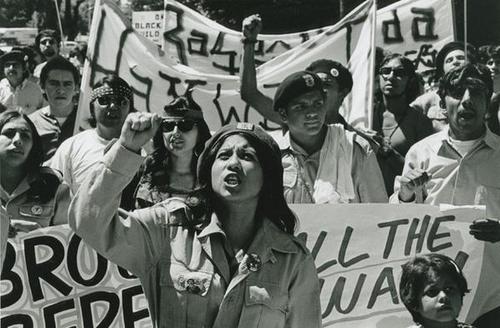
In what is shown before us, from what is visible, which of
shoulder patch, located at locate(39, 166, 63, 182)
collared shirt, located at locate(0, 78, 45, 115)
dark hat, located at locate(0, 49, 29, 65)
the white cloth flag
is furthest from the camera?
dark hat, located at locate(0, 49, 29, 65)

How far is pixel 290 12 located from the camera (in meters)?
22.2

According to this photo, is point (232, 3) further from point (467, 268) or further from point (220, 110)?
point (467, 268)

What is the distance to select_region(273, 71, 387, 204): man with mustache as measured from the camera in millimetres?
4734

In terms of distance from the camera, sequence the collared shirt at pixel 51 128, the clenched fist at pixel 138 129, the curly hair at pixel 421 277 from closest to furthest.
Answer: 1. the clenched fist at pixel 138 129
2. the curly hair at pixel 421 277
3. the collared shirt at pixel 51 128

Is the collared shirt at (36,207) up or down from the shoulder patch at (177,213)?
down

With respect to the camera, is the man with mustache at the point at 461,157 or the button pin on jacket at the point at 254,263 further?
the man with mustache at the point at 461,157

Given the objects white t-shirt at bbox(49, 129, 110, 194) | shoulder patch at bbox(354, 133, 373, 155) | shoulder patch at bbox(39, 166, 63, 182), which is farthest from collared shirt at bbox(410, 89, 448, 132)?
shoulder patch at bbox(39, 166, 63, 182)

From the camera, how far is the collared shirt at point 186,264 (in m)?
2.66

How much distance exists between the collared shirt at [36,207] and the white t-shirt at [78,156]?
2.34 ft

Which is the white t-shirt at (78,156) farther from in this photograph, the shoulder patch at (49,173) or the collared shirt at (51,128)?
the collared shirt at (51,128)

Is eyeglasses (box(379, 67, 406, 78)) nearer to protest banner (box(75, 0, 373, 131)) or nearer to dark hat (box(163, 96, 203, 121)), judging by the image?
protest banner (box(75, 0, 373, 131))

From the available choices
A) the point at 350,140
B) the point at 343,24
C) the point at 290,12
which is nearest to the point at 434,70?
the point at 343,24

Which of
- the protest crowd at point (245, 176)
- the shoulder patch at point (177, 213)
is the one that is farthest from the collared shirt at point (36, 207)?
the shoulder patch at point (177, 213)

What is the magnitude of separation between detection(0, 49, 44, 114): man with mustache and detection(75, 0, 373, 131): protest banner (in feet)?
6.29
